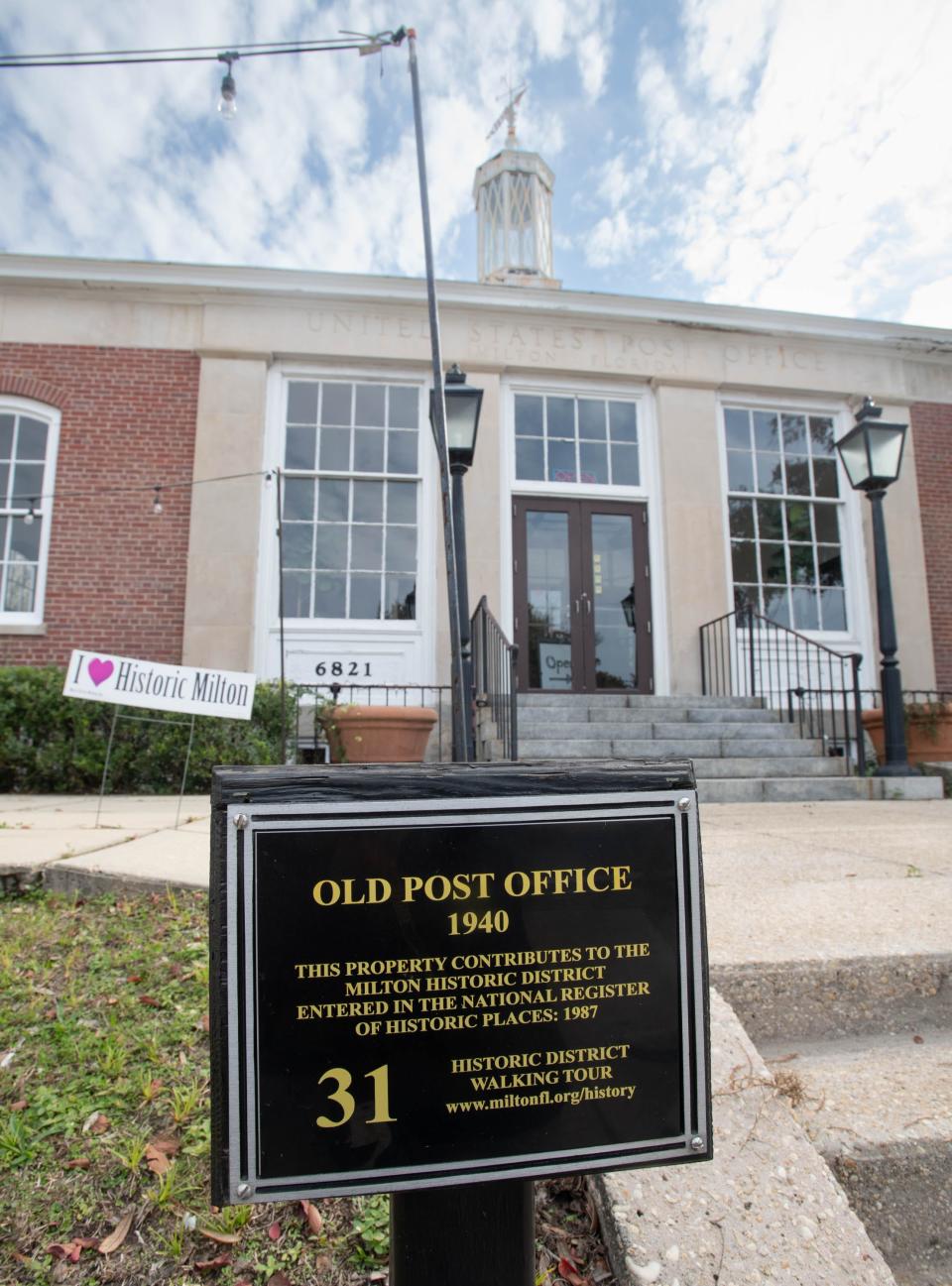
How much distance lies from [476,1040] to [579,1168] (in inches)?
8.7

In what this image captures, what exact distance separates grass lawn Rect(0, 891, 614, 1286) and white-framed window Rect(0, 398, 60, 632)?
8413 millimetres

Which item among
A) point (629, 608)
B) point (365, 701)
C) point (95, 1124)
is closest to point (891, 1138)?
point (95, 1124)

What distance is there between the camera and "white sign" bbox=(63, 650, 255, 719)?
5055 millimetres

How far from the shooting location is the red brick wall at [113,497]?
30.6 feet

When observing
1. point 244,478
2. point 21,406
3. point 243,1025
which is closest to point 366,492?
point 244,478

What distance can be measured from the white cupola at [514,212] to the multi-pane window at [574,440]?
44.0 ft

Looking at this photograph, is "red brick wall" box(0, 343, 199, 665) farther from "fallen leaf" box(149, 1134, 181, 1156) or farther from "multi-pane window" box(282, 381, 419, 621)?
"fallen leaf" box(149, 1134, 181, 1156)

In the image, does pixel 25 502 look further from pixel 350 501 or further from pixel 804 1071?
pixel 804 1071

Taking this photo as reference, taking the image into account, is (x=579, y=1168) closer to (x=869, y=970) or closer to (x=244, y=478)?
(x=869, y=970)

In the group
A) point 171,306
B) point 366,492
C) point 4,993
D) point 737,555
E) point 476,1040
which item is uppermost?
point 171,306

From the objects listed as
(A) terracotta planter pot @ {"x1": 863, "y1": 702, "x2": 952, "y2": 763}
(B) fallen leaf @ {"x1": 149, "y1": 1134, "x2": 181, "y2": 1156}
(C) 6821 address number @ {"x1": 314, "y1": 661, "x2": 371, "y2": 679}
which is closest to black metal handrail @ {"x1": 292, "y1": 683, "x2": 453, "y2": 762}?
(C) 6821 address number @ {"x1": 314, "y1": 661, "x2": 371, "y2": 679}

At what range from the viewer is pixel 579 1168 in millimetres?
1036

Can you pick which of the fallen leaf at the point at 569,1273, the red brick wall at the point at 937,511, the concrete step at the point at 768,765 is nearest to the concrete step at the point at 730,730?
the concrete step at the point at 768,765

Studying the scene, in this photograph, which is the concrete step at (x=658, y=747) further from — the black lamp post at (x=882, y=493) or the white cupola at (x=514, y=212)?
the white cupola at (x=514, y=212)
